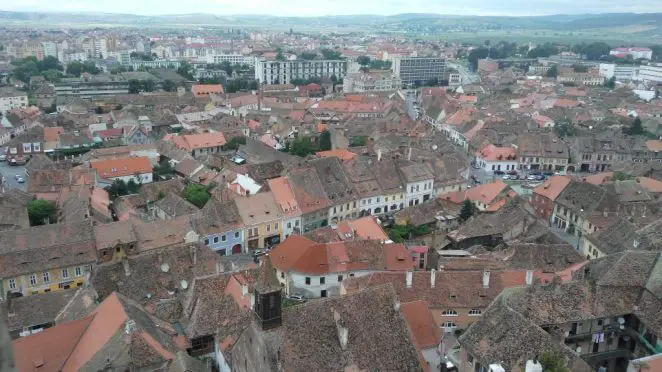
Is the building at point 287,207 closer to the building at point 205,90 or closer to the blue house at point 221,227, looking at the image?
the blue house at point 221,227

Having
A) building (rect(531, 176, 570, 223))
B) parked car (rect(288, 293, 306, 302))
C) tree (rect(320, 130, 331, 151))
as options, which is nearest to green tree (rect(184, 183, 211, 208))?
parked car (rect(288, 293, 306, 302))

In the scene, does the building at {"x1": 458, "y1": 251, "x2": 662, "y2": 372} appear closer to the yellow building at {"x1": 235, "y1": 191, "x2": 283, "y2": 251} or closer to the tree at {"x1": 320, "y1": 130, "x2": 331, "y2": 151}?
the yellow building at {"x1": 235, "y1": 191, "x2": 283, "y2": 251}

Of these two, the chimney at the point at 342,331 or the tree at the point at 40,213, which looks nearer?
the chimney at the point at 342,331

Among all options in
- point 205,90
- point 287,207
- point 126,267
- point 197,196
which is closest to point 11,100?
point 205,90

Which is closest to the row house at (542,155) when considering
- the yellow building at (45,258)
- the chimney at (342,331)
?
the yellow building at (45,258)

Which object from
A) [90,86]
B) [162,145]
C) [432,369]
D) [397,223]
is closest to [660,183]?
[397,223]

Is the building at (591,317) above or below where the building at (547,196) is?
above
